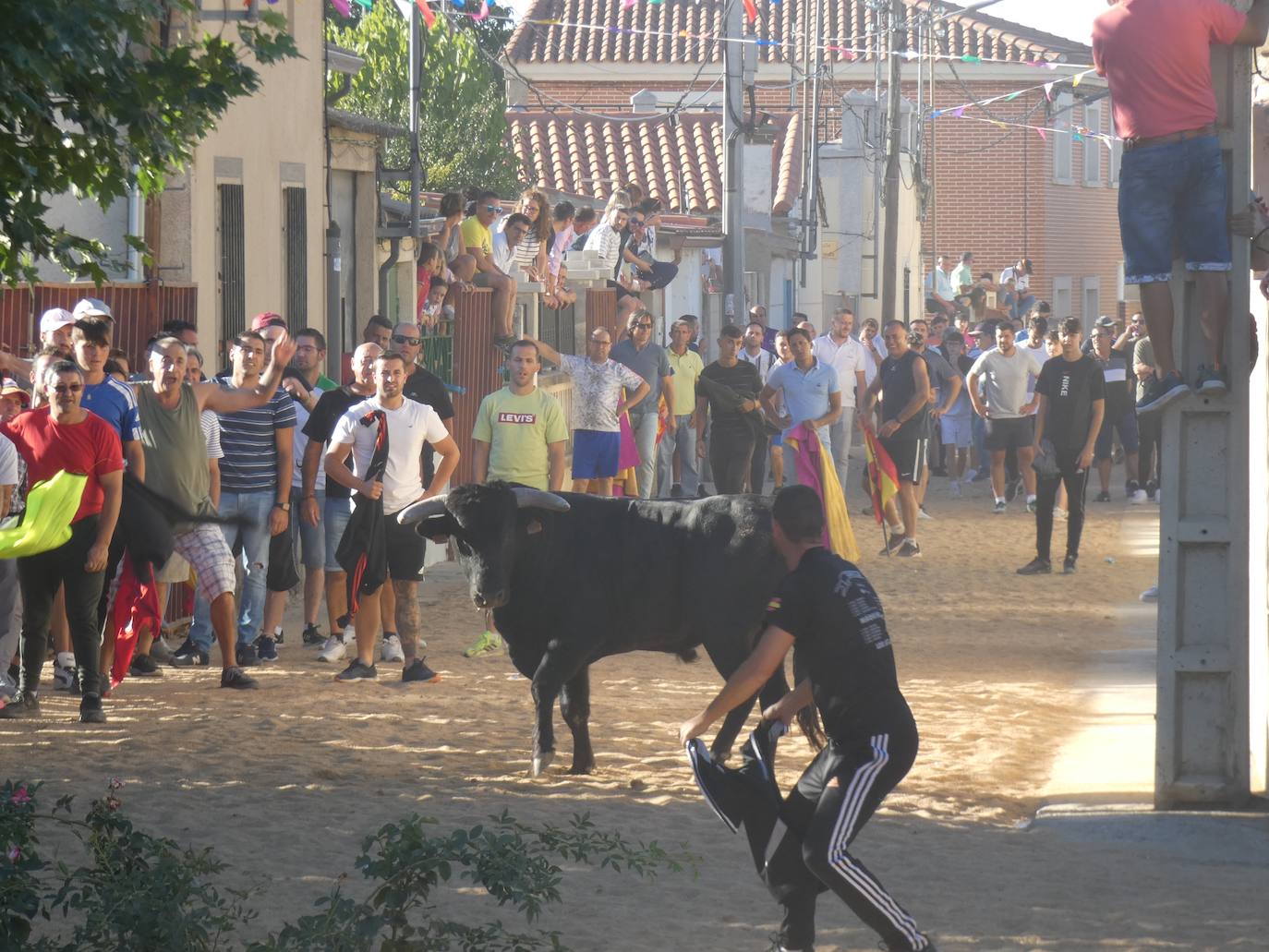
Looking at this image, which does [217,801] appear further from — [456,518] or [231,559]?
[231,559]

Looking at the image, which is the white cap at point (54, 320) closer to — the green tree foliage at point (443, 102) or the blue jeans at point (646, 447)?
the blue jeans at point (646, 447)

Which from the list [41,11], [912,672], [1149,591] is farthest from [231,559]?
[1149,591]

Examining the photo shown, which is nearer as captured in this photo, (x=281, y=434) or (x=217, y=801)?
(x=217, y=801)

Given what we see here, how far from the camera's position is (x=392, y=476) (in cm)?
1138

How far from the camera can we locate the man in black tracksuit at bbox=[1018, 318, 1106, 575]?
52.6 ft

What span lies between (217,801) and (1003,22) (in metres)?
45.7

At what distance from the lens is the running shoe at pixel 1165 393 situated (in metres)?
8.35

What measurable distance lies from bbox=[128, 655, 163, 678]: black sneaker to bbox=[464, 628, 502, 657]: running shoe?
78.9 inches

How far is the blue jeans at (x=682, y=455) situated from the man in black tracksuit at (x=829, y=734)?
1458 centimetres

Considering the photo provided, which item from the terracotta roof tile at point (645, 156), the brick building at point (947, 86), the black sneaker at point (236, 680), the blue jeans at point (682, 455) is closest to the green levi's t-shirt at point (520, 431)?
the black sneaker at point (236, 680)

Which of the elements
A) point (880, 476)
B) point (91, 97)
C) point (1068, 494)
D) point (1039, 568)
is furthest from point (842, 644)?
point (880, 476)

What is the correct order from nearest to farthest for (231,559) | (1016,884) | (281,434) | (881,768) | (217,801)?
(881,768)
(1016,884)
(217,801)
(231,559)
(281,434)

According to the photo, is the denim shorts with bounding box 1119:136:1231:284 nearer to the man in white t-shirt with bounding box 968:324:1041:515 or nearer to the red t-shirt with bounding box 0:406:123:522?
the red t-shirt with bounding box 0:406:123:522

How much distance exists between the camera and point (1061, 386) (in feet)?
53.0
